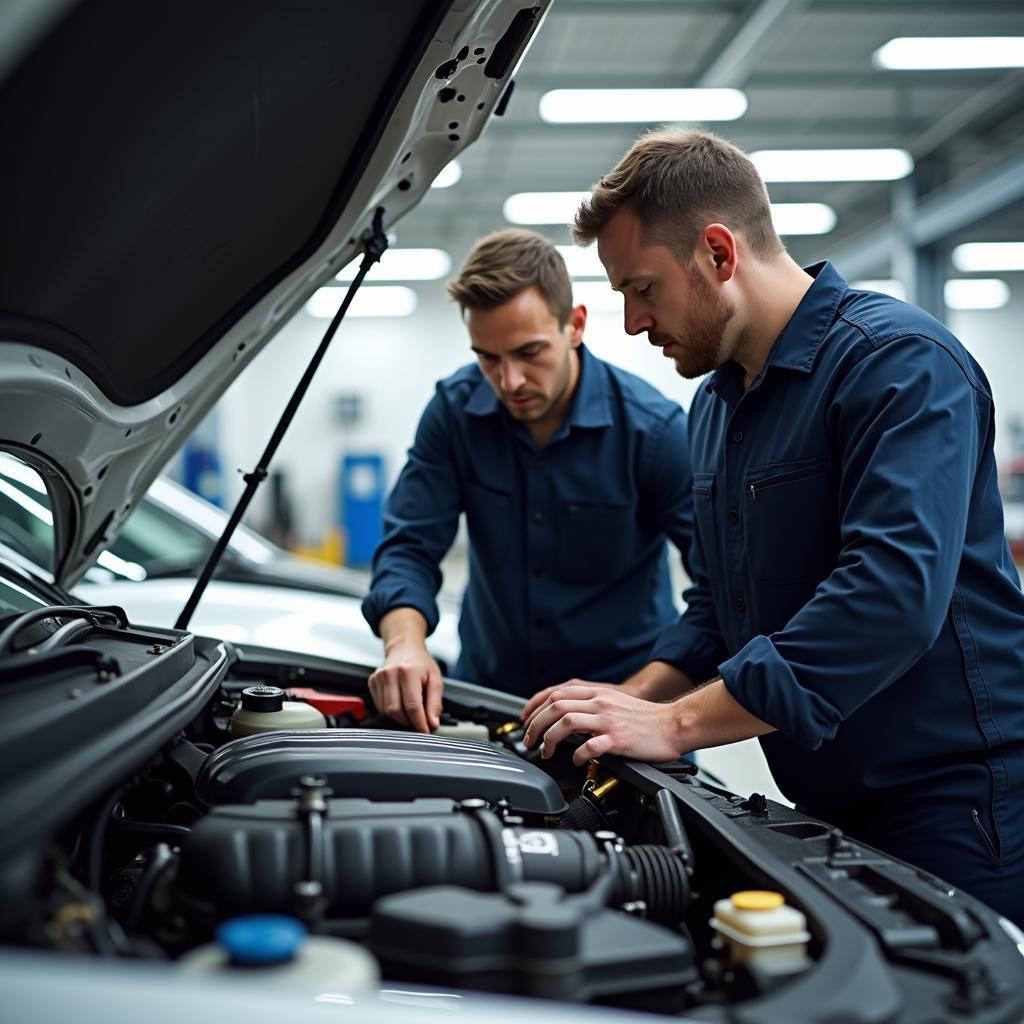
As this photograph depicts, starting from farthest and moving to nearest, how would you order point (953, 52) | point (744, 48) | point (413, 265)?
point (413, 265), point (953, 52), point (744, 48)

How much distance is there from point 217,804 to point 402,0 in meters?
0.98

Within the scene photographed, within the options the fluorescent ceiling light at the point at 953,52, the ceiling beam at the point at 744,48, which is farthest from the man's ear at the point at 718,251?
the fluorescent ceiling light at the point at 953,52

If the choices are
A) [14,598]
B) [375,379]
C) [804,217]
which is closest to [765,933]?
[14,598]

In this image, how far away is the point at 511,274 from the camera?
6.61 feet

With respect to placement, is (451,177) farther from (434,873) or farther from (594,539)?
(434,873)

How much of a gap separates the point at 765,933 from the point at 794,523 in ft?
2.13

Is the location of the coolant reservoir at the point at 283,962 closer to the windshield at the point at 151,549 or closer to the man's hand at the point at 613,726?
the man's hand at the point at 613,726

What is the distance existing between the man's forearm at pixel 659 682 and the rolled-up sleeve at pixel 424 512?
0.56 metres

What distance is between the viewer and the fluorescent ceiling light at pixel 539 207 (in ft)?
30.6

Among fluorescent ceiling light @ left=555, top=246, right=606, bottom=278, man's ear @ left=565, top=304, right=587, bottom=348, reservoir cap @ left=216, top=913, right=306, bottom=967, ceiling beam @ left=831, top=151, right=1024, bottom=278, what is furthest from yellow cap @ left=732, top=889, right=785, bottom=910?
fluorescent ceiling light @ left=555, top=246, right=606, bottom=278

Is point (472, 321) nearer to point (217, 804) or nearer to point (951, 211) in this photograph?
point (217, 804)

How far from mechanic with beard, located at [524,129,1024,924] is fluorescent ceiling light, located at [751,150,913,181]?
23.8 feet

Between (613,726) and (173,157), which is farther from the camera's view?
(613,726)

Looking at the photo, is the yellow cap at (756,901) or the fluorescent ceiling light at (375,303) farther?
the fluorescent ceiling light at (375,303)
